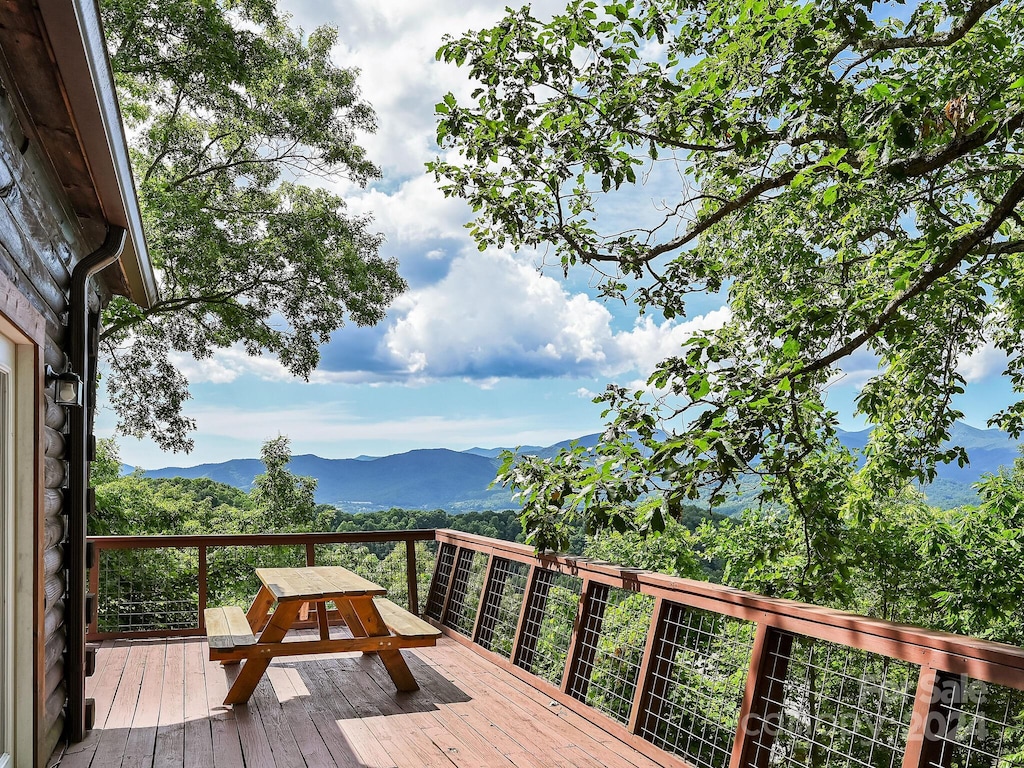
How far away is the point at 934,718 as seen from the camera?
6.77 feet

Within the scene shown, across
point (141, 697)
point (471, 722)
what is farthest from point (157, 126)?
point (471, 722)

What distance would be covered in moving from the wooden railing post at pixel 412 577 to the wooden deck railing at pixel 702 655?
10 millimetres

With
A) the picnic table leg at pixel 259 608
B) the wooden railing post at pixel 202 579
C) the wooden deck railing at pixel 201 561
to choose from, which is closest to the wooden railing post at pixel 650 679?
the picnic table leg at pixel 259 608

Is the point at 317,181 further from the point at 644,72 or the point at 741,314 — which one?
the point at 644,72

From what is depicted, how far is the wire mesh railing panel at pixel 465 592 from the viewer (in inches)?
225

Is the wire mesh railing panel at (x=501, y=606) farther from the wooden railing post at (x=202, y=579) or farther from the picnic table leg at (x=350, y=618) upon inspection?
the wooden railing post at (x=202, y=579)

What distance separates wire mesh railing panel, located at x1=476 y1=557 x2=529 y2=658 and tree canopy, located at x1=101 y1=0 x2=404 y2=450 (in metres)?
7.72

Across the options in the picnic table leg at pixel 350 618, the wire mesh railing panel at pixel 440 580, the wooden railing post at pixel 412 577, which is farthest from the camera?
the wooden railing post at pixel 412 577

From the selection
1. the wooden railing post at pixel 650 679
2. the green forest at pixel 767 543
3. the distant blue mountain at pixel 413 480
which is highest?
the wooden railing post at pixel 650 679

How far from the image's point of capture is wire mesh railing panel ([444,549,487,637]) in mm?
5727

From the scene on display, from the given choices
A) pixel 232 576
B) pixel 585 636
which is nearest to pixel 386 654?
pixel 585 636

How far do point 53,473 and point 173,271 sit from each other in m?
8.44

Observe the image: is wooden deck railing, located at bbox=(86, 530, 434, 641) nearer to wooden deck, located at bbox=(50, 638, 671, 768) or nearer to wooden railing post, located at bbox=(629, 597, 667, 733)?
wooden deck, located at bbox=(50, 638, 671, 768)

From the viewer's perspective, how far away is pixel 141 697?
167 inches
